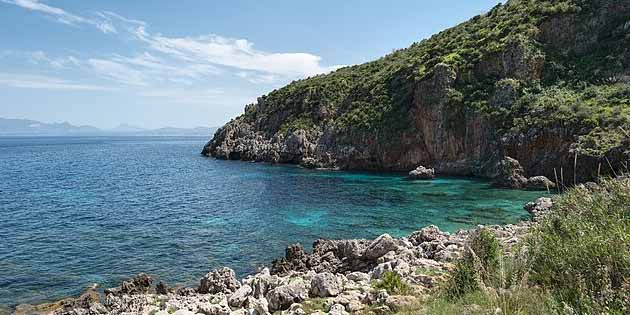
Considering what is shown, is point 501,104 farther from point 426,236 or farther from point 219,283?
point 219,283

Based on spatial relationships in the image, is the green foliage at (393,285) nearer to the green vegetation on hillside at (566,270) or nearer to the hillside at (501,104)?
the green vegetation on hillside at (566,270)

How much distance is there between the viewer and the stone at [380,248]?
19.4m

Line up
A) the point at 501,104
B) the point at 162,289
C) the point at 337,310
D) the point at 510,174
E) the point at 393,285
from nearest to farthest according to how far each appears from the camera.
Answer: the point at 337,310, the point at 393,285, the point at 162,289, the point at 510,174, the point at 501,104

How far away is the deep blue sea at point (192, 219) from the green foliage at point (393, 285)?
1146 cm

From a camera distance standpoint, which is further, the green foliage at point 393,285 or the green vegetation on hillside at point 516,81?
the green vegetation on hillside at point 516,81

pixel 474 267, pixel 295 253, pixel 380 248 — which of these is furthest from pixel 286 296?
Answer: pixel 295 253

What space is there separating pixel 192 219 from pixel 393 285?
26.3 meters

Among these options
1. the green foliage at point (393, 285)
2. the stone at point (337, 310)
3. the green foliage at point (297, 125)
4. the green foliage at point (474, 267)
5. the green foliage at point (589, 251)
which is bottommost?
the stone at point (337, 310)

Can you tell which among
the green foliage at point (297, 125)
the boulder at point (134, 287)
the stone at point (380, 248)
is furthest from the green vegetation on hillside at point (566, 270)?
the green foliage at point (297, 125)

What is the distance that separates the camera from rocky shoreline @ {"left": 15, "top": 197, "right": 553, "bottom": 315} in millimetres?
11508

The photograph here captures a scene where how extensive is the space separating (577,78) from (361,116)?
3078 cm

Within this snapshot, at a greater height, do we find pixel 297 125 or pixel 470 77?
pixel 470 77

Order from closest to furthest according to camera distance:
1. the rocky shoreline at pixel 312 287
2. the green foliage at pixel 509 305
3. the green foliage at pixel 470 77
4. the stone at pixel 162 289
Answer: the green foliage at pixel 509 305
the rocky shoreline at pixel 312 287
the stone at pixel 162 289
the green foliage at pixel 470 77

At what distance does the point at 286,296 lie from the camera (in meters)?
12.4
